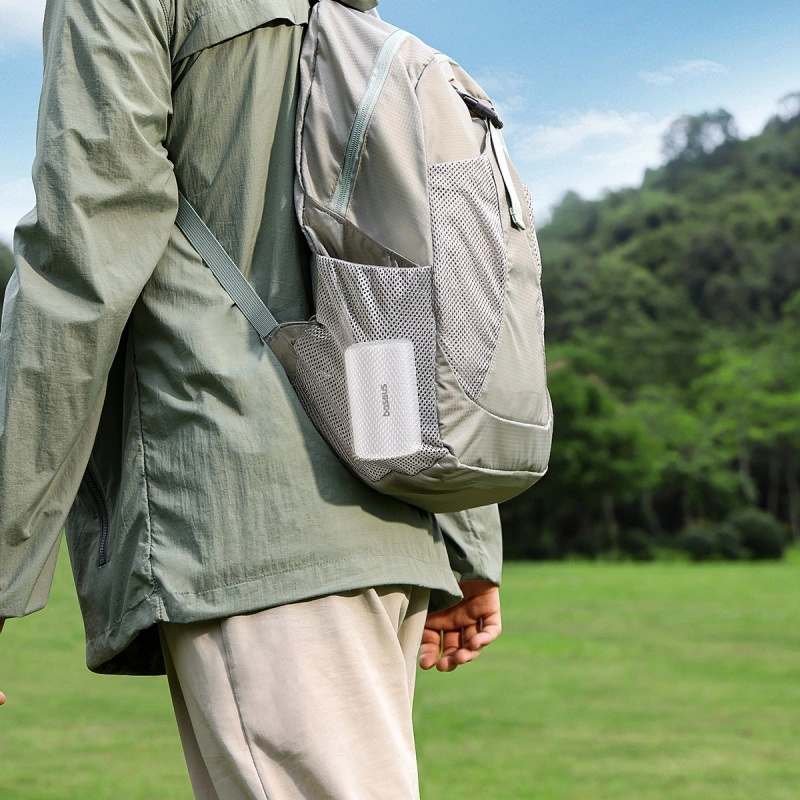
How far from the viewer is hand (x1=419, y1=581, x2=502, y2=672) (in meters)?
1.42

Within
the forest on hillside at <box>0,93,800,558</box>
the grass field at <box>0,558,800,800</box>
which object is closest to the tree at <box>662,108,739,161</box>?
the forest on hillside at <box>0,93,800,558</box>

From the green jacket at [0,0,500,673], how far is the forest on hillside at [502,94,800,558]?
24371 millimetres

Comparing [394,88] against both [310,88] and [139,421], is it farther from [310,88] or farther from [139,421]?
[139,421]

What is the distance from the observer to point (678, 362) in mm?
37625

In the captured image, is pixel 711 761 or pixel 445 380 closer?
pixel 445 380

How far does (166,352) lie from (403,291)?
23cm

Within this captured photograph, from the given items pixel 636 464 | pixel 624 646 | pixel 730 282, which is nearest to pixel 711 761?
pixel 624 646

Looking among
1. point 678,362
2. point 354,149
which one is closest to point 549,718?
point 354,149

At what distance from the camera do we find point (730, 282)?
39.8 metres

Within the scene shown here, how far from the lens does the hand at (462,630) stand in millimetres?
1415

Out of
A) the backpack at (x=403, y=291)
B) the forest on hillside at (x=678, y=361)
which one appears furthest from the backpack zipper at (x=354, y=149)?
the forest on hillside at (x=678, y=361)

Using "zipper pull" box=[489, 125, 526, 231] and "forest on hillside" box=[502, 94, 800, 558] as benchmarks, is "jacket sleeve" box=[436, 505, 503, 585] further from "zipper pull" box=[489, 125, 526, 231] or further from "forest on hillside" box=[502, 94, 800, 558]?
"forest on hillside" box=[502, 94, 800, 558]

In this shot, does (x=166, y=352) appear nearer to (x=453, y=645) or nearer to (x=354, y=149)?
(x=354, y=149)

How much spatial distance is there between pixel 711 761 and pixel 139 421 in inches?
159
